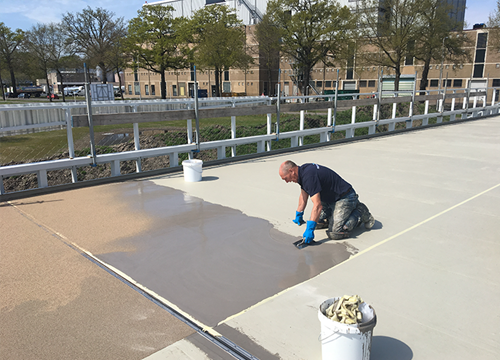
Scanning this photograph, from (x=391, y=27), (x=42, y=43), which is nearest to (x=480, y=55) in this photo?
(x=391, y=27)

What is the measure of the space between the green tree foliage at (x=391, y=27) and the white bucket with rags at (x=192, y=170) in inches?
1423

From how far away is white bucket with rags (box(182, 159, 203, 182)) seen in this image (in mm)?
8290

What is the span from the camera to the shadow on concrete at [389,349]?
3029 mm

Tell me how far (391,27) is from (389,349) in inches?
1679

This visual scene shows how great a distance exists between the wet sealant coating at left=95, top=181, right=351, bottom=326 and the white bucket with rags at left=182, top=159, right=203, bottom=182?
1849 millimetres

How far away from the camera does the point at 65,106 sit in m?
7.80

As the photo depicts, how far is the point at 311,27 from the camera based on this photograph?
4309cm

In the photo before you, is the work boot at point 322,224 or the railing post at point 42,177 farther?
the railing post at point 42,177

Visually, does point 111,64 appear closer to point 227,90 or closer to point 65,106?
point 227,90

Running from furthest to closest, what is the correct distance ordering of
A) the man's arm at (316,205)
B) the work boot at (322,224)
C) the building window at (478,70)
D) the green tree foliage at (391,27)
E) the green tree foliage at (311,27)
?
the building window at (478,70), the green tree foliage at (311,27), the green tree foliage at (391,27), the work boot at (322,224), the man's arm at (316,205)

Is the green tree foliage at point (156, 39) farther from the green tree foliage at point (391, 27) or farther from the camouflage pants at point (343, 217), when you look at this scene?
the camouflage pants at point (343, 217)

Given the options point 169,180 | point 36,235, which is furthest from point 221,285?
point 169,180

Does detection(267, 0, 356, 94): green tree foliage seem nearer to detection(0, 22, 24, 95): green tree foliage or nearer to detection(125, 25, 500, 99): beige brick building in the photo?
detection(125, 25, 500, 99): beige brick building

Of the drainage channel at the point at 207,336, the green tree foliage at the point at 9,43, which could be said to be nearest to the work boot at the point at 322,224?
the drainage channel at the point at 207,336
